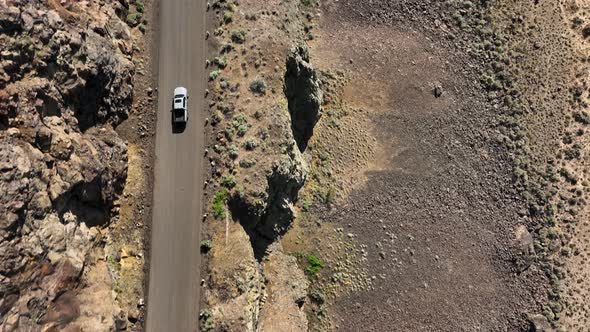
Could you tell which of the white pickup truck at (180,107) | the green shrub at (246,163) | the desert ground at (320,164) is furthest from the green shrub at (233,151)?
the white pickup truck at (180,107)

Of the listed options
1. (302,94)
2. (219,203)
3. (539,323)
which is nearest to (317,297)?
(219,203)

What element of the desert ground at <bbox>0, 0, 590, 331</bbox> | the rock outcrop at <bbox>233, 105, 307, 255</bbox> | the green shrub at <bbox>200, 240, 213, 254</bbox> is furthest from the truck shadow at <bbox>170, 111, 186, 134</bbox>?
the green shrub at <bbox>200, 240, 213, 254</bbox>

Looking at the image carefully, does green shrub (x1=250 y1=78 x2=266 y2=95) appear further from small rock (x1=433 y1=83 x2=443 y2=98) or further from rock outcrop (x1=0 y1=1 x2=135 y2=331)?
small rock (x1=433 y1=83 x2=443 y2=98)

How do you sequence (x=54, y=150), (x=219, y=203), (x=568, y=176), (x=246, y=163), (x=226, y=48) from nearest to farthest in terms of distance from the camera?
(x=54, y=150) → (x=219, y=203) → (x=246, y=163) → (x=226, y=48) → (x=568, y=176)

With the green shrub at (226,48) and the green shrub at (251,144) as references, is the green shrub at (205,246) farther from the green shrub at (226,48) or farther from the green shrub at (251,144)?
the green shrub at (226,48)

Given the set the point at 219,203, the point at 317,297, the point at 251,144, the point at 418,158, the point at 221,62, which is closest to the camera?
the point at 219,203

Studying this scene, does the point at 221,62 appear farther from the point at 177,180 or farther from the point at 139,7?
the point at 177,180
